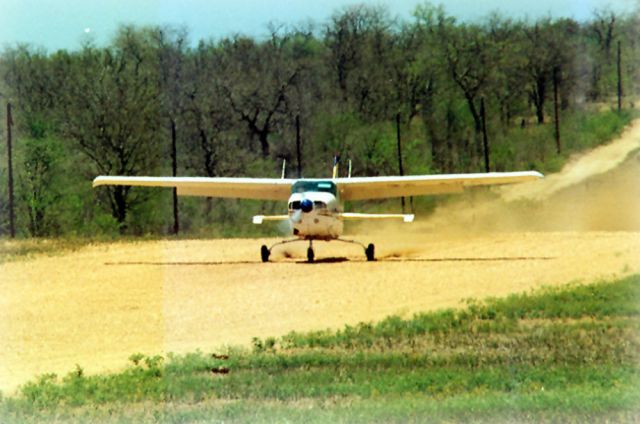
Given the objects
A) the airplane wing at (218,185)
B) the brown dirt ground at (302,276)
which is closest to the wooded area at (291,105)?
the brown dirt ground at (302,276)

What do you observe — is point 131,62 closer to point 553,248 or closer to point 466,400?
point 553,248

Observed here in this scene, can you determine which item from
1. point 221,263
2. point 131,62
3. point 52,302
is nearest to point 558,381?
point 52,302

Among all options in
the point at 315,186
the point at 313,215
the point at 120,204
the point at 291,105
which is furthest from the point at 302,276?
the point at 291,105

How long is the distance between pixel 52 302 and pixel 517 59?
31840 millimetres

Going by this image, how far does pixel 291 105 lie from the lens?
5128 cm

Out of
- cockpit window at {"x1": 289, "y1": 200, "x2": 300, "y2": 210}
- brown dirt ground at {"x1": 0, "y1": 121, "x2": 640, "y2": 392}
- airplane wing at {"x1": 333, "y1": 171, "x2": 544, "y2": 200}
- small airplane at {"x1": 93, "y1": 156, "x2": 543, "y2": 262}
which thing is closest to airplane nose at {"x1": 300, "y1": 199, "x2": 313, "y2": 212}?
small airplane at {"x1": 93, "y1": 156, "x2": 543, "y2": 262}

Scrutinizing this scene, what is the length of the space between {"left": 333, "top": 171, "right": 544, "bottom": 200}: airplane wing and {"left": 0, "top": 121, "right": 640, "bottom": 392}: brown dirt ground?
147cm

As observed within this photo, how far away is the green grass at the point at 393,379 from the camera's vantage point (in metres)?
11.2

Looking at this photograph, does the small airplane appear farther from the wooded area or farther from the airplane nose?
the wooded area

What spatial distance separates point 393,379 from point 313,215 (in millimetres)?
14454

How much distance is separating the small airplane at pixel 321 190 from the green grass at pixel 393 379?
10.3m

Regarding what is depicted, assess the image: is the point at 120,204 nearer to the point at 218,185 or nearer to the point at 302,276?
the point at 218,185

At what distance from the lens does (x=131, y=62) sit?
47844 millimetres

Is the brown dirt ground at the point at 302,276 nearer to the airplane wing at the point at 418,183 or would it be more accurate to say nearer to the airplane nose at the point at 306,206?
the airplane nose at the point at 306,206
